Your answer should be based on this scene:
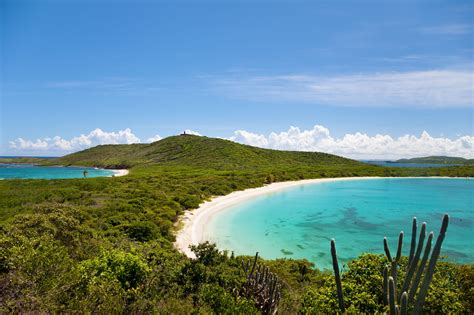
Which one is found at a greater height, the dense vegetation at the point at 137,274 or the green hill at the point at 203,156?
the green hill at the point at 203,156

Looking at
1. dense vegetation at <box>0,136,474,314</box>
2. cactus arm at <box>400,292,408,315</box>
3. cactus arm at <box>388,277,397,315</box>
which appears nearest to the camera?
cactus arm at <box>400,292,408,315</box>

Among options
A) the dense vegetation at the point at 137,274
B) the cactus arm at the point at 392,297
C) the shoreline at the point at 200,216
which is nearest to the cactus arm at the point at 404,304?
the cactus arm at the point at 392,297

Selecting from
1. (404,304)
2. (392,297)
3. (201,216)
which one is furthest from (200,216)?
(404,304)

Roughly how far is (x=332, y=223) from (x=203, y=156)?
304 ft

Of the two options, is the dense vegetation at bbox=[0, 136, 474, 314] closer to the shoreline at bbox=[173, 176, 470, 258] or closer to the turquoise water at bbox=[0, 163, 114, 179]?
the shoreline at bbox=[173, 176, 470, 258]

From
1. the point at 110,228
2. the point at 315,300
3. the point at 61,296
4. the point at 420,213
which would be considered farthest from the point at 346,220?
the point at 61,296

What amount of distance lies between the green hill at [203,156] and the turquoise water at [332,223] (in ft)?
168

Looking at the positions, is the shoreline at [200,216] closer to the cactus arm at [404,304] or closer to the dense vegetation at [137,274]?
the dense vegetation at [137,274]

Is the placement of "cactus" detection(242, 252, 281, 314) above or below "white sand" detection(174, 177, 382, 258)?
above

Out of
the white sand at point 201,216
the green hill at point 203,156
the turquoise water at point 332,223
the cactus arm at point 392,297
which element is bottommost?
the turquoise water at point 332,223

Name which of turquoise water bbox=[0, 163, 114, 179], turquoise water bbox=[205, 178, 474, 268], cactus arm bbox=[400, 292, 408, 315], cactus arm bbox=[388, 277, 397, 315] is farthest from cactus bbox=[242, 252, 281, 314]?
turquoise water bbox=[0, 163, 114, 179]

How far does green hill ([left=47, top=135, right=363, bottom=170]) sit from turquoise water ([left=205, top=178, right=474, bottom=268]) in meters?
51.2

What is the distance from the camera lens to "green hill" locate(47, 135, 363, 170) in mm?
115988

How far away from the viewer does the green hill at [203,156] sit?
116m
